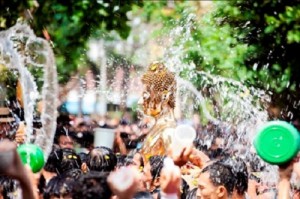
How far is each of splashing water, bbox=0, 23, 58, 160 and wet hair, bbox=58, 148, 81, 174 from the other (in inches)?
47.1

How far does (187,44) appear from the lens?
34.4 ft

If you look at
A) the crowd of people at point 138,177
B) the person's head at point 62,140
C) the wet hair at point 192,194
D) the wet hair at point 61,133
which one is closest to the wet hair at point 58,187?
the crowd of people at point 138,177

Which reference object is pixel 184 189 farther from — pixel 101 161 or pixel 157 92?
pixel 157 92

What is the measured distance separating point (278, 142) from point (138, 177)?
0.74 meters

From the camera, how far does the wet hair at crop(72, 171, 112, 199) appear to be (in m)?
3.04

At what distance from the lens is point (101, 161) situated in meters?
5.07

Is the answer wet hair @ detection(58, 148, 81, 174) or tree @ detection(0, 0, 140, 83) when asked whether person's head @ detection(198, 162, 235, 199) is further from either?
tree @ detection(0, 0, 140, 83)

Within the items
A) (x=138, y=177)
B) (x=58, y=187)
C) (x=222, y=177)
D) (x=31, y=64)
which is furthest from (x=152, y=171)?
(x=31, y=64)

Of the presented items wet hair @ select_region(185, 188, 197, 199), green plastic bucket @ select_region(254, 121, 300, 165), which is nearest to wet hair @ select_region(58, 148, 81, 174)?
wet hair @ select_region(185, 188, 197, 199)

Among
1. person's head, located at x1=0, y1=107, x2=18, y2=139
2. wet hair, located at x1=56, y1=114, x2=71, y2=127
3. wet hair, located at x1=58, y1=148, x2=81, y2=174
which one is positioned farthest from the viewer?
wet hair, located at x1=56, y1=114, x2=71, y2=127

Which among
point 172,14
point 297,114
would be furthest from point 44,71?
point 297,114

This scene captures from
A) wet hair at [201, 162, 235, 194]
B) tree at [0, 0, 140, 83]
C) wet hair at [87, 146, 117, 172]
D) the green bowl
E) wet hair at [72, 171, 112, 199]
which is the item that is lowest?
wet hair at [87, 146, 117, 172]

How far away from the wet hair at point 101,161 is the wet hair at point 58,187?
1.08 metres

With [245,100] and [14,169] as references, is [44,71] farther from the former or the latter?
[14,169]
